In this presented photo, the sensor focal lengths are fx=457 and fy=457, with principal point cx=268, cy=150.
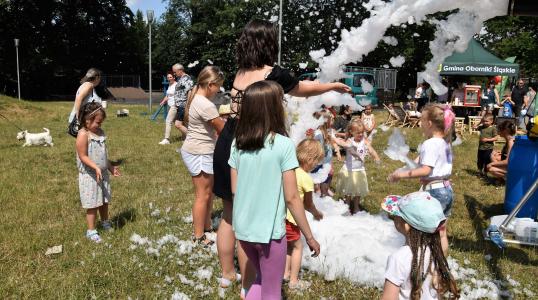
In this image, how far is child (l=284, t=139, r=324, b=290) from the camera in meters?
3.59

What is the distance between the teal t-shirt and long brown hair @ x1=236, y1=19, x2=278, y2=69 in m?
0.83

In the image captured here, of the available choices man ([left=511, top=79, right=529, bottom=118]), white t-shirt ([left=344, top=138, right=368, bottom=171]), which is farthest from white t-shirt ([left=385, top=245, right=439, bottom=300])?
man ([left=511, top=79, right=529, bottom=118])

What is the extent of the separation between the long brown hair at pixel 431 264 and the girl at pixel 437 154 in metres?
1.55

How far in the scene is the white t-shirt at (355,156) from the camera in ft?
19.4

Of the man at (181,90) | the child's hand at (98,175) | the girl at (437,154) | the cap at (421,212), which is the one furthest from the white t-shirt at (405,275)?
the man at (181,90)

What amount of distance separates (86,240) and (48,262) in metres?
0.49

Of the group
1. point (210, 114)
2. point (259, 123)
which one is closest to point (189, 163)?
point (210, 114)

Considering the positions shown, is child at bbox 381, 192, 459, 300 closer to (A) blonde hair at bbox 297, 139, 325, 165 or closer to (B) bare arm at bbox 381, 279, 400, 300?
(B) bare arm at bbox 381, 279, 400, 300

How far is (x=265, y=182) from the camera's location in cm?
265

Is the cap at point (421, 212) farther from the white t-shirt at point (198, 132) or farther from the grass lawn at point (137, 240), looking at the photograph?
the white t-shirt at point (198, 132)

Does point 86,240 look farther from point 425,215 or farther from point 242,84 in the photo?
point 425,215

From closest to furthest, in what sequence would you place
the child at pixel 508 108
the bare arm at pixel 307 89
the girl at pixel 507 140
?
the bare arm at pixel 307 89 < the girl at pixel 507 140 < the child at pixel 508 108

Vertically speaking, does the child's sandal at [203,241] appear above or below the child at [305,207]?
below

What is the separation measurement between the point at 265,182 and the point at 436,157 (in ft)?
6.78
